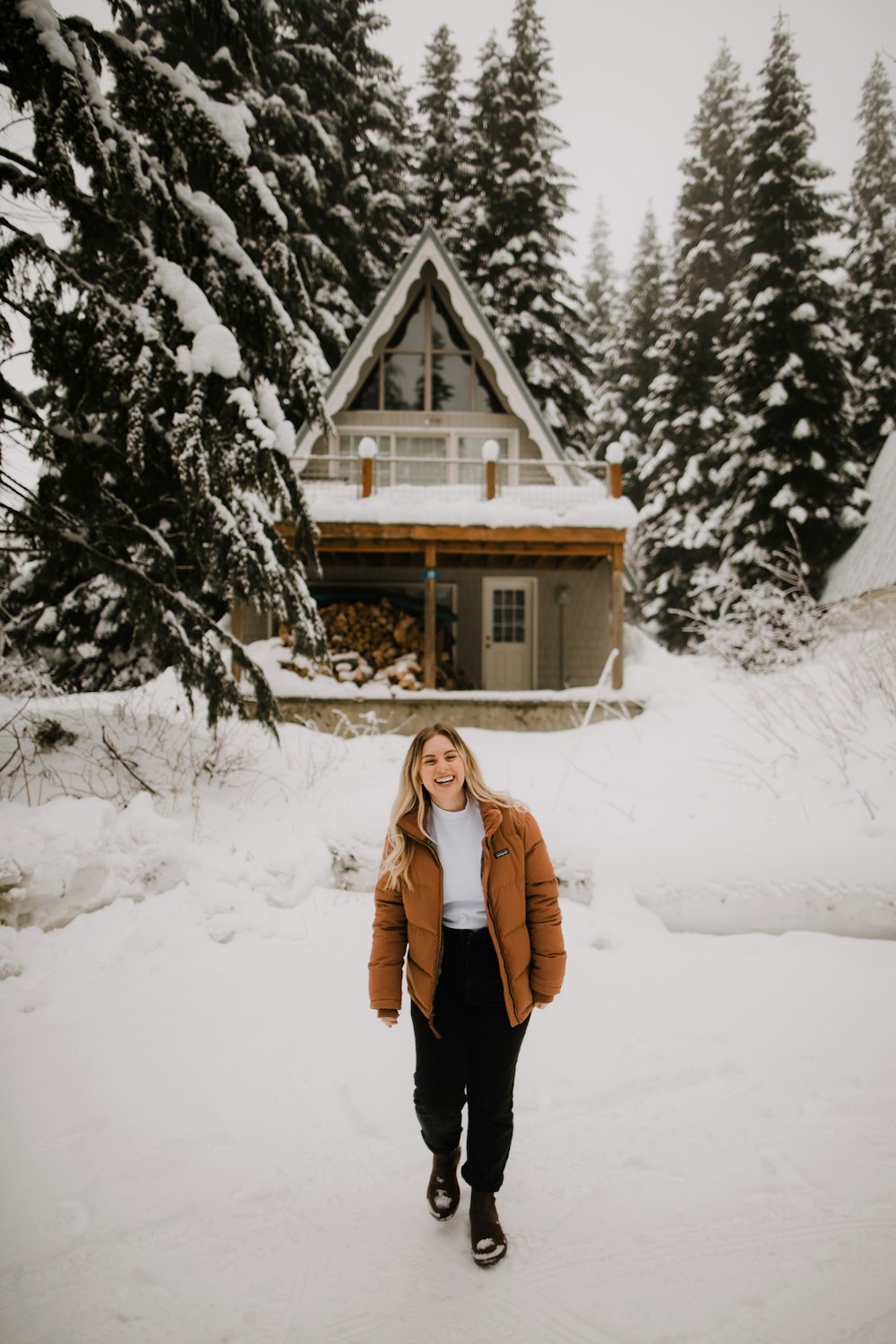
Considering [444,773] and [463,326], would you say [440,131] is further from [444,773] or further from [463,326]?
[444,773]

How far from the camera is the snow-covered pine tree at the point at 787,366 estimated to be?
15.4 m

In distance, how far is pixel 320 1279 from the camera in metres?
2.01

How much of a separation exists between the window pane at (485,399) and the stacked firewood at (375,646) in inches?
204

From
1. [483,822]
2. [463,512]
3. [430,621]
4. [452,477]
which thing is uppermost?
[452,477]

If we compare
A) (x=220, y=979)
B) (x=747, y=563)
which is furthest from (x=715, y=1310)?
(x=747, y=563)

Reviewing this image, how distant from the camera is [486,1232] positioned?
2.09 metres

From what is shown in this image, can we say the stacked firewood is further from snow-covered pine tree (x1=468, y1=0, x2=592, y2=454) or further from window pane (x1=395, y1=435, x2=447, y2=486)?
snow-covered pine tree (x1=468, y1=0, x2=592, y2=454)

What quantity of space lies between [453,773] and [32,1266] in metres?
1.99

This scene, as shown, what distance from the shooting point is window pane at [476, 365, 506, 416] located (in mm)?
14711

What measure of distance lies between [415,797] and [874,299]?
2177cm

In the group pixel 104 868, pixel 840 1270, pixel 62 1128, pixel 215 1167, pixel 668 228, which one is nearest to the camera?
pixel 840 1270

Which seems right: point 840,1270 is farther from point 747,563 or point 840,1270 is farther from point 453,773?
point 747,563

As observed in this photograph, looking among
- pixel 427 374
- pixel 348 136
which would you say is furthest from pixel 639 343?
pixel 427 374

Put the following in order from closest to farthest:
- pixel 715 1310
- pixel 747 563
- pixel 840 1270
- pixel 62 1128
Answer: pixel 715 1310 < pixel 840 1270 < pixel 62 1128 < pixel 747 563
